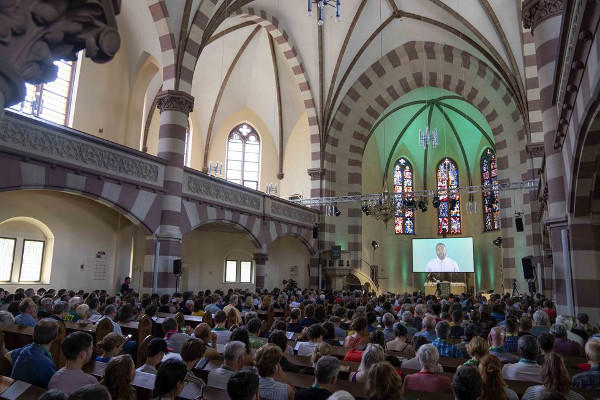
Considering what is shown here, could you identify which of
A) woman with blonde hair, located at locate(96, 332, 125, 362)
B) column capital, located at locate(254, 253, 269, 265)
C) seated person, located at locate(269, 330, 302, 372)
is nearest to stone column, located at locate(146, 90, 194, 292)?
column capital, located at locate(254, 253, 269, 265)

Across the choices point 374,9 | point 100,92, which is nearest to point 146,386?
point 100,92

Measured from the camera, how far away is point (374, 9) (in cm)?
2061

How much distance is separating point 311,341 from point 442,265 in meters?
22.6

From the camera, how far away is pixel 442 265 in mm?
26797

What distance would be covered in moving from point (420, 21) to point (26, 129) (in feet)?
58.2

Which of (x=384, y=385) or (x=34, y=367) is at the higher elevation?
(x=384, y=385)

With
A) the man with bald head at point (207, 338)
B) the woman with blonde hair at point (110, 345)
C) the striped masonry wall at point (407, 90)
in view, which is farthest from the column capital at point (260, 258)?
the woman with blonde hair at point (110, 345)

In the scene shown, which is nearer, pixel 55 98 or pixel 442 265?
pixel 55 98

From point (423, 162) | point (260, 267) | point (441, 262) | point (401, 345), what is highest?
point (423, 162)

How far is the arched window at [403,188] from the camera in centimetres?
3044

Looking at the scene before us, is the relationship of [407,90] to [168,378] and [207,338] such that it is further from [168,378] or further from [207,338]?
[168,378]

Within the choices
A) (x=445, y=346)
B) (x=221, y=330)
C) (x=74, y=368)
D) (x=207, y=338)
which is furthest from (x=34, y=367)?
(x=445, y=346)

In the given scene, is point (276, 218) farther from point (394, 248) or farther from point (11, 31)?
point (11, 31)

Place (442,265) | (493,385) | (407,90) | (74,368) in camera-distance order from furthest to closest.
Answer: (442,265) → (407,90) → (74,368) → (493,385)
